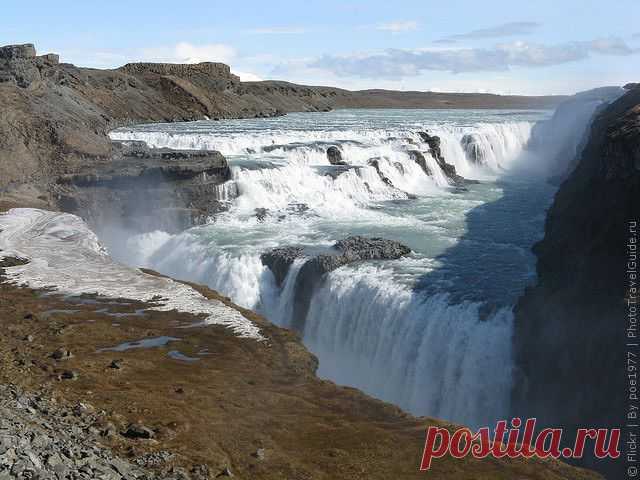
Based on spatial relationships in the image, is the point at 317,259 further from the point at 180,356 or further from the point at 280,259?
the point at 180,356

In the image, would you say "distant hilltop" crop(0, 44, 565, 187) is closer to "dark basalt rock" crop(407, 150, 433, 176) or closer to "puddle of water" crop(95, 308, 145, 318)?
"puddle of water" crop(95, 308, 145, 318)

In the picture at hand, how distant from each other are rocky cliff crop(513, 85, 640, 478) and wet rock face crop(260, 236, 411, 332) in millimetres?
5087

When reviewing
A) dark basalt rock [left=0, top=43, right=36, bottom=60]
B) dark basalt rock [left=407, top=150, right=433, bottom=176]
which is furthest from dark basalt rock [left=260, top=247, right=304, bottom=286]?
dark basalt rock [left=0, top=43, right=36, bottom=60]

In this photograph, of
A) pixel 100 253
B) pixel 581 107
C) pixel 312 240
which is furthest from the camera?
pixel 581 107

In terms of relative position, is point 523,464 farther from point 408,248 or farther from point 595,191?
point 408,248

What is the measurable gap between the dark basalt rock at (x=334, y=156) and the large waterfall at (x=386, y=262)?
0.36m

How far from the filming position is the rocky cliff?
1374 centimetres

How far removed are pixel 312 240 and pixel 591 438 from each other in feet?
43.1

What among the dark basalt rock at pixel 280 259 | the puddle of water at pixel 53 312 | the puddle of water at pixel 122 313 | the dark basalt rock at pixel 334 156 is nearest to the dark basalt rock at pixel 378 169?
the dark basalt rock at pixel 334 156

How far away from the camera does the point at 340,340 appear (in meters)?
19.3

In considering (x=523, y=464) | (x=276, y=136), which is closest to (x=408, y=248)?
(x=523, y=464)

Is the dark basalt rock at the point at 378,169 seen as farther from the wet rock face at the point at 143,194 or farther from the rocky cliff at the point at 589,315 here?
the rocky cliff at the point at 589,315

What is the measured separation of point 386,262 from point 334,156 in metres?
16.7

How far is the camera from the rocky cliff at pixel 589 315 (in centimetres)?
1374
